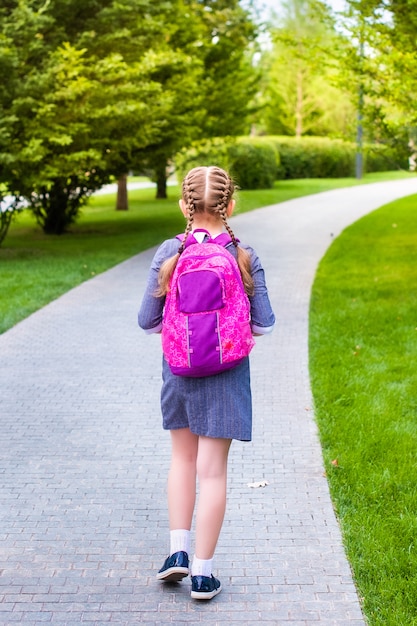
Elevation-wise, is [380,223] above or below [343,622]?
below

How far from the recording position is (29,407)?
6016 mm

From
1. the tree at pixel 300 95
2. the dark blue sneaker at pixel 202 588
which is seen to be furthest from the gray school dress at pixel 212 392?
the tree at pixel 300 95

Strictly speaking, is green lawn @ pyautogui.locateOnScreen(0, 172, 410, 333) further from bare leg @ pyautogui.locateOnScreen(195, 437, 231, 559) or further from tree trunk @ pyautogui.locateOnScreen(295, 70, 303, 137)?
tree trunk @ pyautogui.locateOnScreen(295, 70, 303, 137)

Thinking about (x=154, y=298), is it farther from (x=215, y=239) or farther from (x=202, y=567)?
(x=202, y=567)

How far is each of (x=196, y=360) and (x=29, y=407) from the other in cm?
308

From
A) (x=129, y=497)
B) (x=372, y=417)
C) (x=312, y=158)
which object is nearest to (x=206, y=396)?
(x=129, y=497)

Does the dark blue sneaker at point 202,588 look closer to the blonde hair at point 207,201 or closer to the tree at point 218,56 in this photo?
the blonde hair at point 207,201

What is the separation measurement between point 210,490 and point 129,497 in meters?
1.17

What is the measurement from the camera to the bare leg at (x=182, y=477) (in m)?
3.48

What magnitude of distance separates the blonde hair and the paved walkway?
124cm

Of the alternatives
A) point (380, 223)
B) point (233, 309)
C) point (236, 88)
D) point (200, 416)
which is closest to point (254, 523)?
point (200, 416)

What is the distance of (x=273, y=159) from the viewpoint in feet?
118

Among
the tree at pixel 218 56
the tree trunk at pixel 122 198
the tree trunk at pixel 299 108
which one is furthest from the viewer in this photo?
the tree trunk at pixel 299 108

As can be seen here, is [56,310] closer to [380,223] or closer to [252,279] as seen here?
[252,279]
